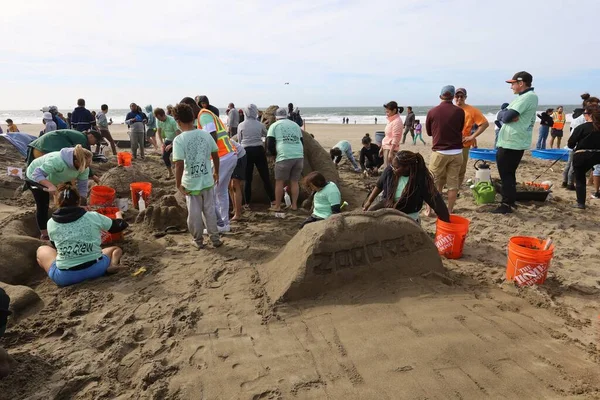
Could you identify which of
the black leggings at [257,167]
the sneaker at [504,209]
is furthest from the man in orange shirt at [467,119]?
the black leggings at [257,167]

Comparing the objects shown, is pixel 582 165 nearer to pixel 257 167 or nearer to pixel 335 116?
pixel 257 167

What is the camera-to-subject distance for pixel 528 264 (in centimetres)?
338

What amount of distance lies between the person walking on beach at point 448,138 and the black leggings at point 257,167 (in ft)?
8.27

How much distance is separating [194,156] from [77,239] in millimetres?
1418

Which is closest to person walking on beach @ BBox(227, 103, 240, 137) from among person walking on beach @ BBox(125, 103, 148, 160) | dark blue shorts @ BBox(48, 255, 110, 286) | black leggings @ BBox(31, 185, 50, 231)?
person walking on beach @ BBox(125, 103, 148, 160)

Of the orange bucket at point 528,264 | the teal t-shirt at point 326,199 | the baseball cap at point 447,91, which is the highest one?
the baseball cap at point 447,91

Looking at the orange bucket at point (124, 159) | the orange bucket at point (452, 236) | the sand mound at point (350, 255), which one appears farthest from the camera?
the orange bucket at point (124, 159)

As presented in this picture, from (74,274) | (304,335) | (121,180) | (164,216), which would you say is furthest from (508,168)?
(121,180)

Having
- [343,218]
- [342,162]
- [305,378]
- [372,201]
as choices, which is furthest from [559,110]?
[305,378]

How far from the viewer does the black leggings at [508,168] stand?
17.3 feet

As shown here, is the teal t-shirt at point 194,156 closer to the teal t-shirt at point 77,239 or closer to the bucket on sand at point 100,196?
the teal t-shirt at point 77,239

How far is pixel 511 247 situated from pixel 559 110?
12.2 metres

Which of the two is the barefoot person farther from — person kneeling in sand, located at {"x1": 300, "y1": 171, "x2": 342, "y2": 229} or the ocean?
the ocean

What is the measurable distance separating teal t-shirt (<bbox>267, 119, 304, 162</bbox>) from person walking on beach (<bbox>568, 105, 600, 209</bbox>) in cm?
410
